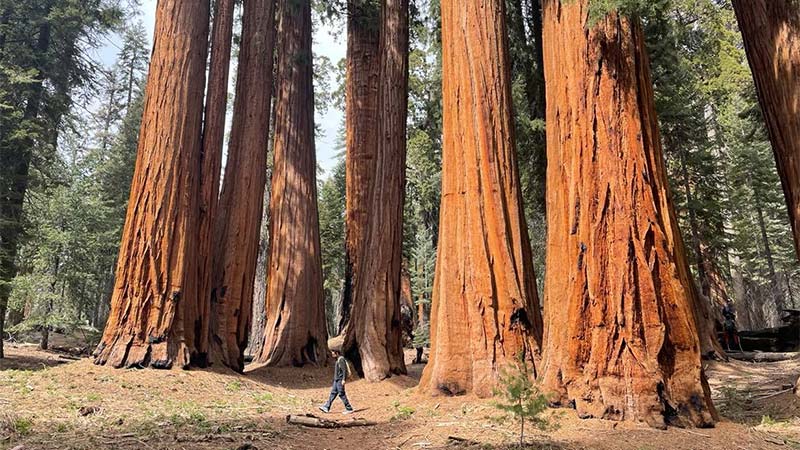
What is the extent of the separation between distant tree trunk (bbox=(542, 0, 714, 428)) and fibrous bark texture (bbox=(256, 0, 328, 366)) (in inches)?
301

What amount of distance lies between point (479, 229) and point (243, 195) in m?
6.73

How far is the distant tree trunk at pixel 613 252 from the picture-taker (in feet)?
16.0

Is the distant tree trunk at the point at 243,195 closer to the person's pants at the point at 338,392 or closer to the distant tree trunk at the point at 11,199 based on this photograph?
the person's pants at the point at 338,392

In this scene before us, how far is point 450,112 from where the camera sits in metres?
7.30

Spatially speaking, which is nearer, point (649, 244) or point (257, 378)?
point (649, 244)

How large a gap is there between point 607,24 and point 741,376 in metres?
7.60

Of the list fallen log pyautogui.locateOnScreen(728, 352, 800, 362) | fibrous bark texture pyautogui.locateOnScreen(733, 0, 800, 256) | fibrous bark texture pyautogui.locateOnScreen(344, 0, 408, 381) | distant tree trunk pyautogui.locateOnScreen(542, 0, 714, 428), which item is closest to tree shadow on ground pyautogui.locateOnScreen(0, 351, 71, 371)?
fibrous bark texture pyautogui.locateOnScreen(344, 0, 408, 381)

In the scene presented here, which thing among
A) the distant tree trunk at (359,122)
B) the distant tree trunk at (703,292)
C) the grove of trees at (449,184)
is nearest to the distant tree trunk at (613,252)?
the grove of trees at (449,184)

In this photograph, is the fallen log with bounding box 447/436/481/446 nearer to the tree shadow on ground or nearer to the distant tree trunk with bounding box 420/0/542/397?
the distant tree trunk with bounding box 420/0/542/397

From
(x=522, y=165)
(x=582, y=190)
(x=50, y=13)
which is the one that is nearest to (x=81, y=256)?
(x=50, y=13)

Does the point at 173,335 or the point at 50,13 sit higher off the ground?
the point at 50,13

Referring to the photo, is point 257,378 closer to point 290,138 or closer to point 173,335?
point 173,335

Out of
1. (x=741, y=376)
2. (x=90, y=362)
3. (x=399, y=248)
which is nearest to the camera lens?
(x=90, y=362)

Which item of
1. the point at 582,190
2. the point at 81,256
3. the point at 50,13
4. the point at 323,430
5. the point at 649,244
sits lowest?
the point at 323,430
